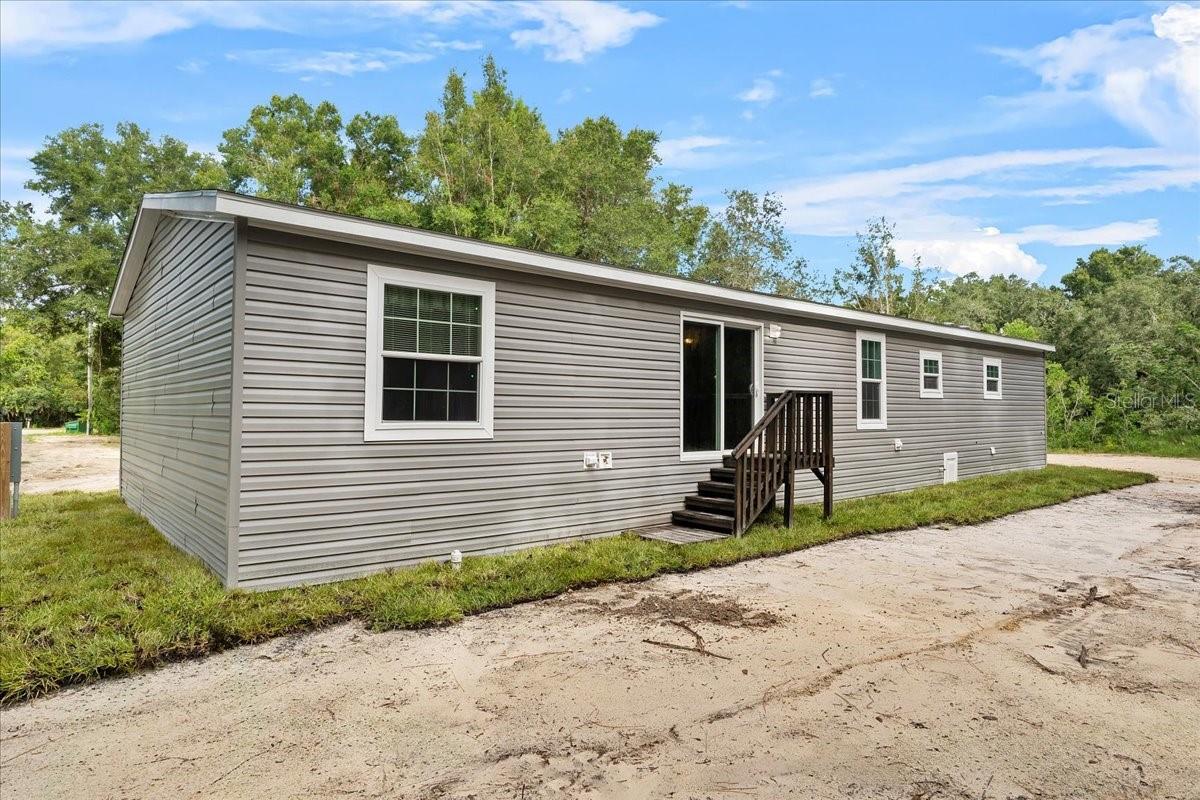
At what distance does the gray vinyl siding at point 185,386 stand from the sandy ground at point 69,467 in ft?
6.51

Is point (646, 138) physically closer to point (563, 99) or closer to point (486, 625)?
point (563, 99)

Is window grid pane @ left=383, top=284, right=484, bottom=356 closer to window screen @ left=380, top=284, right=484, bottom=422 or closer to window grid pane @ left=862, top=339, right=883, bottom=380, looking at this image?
window screen @ left=380, top=284, right=484, bottom=422

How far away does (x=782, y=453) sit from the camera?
6.56 metres

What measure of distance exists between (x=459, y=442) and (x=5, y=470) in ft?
17.6

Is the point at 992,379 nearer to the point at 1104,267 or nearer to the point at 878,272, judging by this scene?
the point at 878,272

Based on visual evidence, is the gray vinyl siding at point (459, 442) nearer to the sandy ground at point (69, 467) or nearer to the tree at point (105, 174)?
the sandy ground at point (69, 467)

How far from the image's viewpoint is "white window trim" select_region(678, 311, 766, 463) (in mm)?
6871

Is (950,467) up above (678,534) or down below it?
above

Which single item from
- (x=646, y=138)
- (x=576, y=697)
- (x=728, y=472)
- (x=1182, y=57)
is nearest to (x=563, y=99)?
(x=646, y=138)

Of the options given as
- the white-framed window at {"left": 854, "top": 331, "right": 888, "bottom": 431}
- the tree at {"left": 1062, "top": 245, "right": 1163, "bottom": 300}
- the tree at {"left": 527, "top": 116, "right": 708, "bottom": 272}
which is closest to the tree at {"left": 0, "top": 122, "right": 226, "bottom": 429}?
the tree at {"left": 527, "top": 116, "right": 708, "bottom": 272}

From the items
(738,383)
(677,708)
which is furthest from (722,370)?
(677,708)

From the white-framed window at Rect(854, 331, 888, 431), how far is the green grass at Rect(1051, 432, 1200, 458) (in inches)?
516

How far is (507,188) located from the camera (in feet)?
74.2

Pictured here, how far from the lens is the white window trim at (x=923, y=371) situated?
32.4 feet
